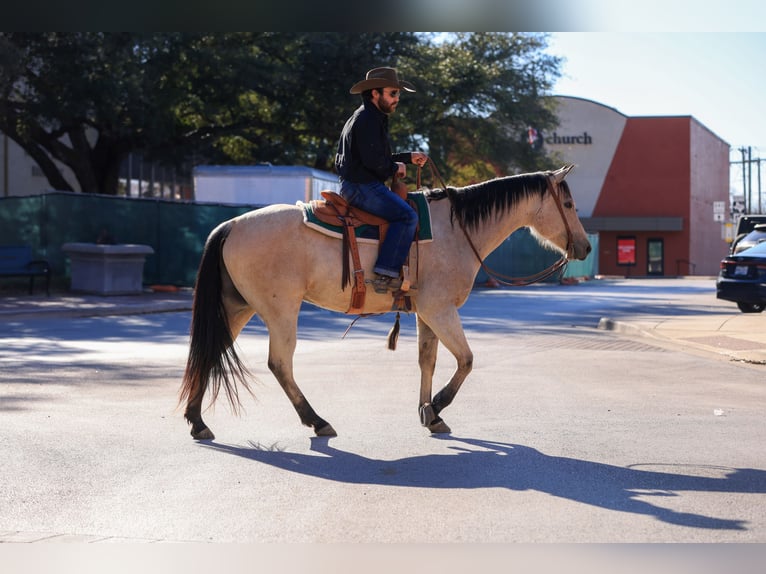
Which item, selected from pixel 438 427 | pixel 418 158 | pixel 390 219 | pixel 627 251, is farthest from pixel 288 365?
pixel 627 251

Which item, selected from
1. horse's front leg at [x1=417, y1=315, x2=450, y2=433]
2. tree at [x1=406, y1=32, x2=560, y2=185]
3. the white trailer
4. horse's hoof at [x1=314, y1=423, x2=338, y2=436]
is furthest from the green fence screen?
horse's hoof at [x1=314, y1=423, x2=338, y2=436]

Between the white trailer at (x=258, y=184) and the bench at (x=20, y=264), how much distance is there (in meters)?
6.65

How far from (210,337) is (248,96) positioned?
32.1m

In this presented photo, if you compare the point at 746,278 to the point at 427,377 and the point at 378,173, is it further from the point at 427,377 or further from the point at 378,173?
the point at 378,173

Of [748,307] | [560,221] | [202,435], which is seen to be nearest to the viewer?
[202,435]

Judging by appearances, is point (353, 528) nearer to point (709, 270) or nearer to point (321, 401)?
point (321, 401)

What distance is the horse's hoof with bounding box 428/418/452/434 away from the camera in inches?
323

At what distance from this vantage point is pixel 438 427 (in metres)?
8.21

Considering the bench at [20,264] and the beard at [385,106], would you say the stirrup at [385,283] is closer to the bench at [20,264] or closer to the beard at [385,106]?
the beard at [385,106]

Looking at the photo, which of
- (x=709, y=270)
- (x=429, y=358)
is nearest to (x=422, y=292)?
(x=429, y=358)

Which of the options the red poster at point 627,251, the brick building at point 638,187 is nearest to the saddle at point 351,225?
the brick building at point 638,187

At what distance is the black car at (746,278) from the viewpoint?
73.8ft

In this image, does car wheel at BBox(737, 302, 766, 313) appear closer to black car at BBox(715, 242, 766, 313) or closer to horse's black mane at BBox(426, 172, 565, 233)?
black car at BBox(715, 242, 766, 313)

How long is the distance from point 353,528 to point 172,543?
2.91 ft
